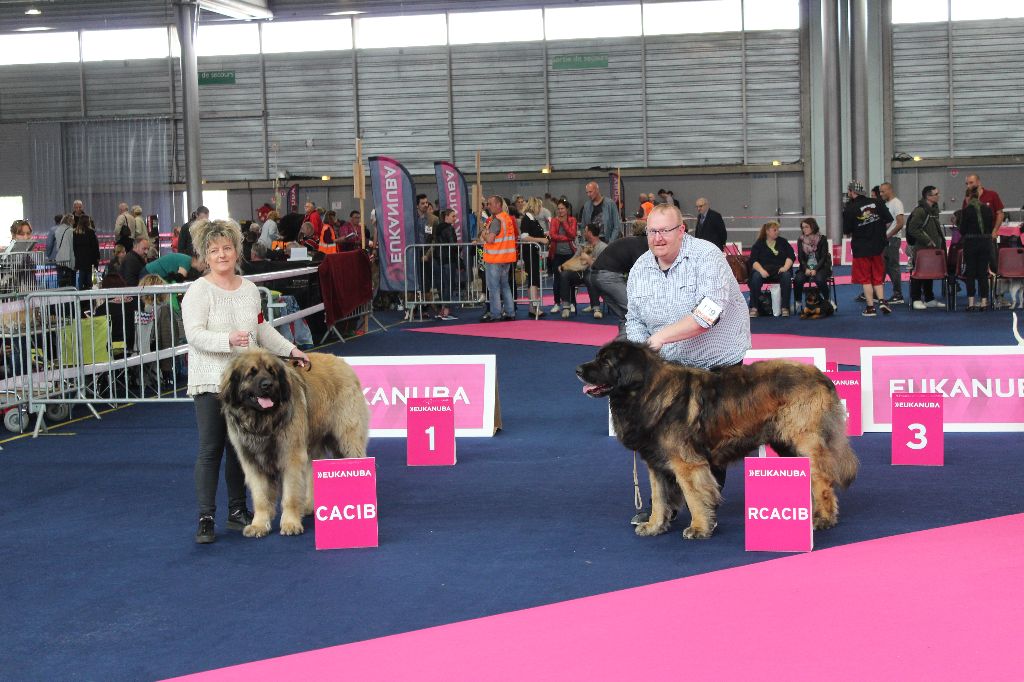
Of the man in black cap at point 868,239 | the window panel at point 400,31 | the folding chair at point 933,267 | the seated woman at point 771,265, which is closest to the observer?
the man in black cap at point 868,239

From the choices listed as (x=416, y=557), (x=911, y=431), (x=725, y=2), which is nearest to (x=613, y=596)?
(x=416, y=557)

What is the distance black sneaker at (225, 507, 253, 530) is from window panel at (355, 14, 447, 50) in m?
24.2

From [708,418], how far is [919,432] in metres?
2.14

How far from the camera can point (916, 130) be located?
90.4ft

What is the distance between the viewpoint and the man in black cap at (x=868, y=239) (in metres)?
14.5

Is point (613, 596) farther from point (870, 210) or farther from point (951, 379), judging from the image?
point (870, 210)

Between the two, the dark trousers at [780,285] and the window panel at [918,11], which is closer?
the dark trousers at [780,285]

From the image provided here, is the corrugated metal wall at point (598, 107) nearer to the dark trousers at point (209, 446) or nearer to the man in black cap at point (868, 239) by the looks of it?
the man in black cap at point (868, 239)

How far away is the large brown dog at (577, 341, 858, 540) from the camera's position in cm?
498

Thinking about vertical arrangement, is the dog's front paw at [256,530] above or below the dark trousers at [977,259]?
below

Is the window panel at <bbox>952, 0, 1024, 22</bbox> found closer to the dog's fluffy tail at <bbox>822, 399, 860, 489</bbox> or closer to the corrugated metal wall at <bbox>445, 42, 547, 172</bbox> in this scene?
the corrugated metal wall at <bbox>445, 42, 547, 172</bbox>

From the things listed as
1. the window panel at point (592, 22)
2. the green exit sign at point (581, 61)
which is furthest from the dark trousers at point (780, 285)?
the window panel at point (592, 22)

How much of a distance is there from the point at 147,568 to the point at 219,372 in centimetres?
89

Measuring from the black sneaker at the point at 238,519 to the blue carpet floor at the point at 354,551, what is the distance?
0.55 ft
